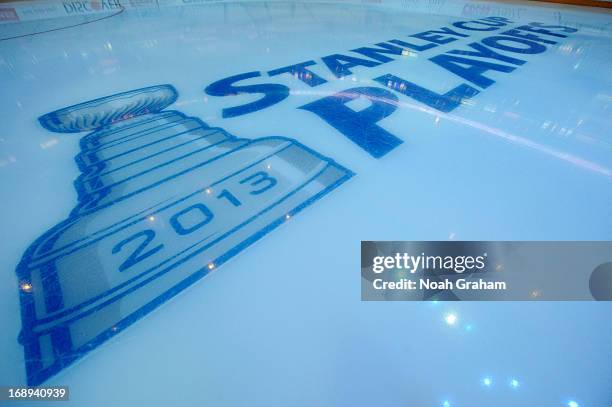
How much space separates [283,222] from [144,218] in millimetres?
478

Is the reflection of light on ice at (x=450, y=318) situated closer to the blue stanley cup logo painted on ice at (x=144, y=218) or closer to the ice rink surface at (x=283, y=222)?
the ice rink surface at (x=283, y=222)

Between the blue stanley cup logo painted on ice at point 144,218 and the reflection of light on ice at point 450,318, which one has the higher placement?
the blue stanley cup logo painted on ice at point 144,218

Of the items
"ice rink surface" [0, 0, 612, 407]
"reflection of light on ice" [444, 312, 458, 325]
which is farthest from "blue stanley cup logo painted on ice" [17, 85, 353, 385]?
"reflection of light on ice" [444, 312, 458, 325]

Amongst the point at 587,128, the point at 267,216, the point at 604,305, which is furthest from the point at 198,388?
the point at 587,128

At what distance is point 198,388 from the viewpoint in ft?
1.98

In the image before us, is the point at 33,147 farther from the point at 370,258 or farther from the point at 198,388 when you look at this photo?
the point at 370,258

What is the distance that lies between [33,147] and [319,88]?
1.58 metres

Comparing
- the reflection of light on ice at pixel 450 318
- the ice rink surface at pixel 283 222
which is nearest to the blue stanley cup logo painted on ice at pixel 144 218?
the ice rink surface at pixel 283 222

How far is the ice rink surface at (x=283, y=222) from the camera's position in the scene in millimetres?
629

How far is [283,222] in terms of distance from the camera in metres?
0.93

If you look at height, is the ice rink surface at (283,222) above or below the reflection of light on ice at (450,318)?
above

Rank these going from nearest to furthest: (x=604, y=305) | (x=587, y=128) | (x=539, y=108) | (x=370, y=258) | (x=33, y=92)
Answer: (x=604, y=305)
(x=370, y=258)
(x=587, y=128)
(x=539, y=108)
(x=33, y=92)

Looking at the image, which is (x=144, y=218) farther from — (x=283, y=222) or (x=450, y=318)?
(x=450, y=318)

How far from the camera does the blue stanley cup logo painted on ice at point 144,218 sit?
0.70 metres
